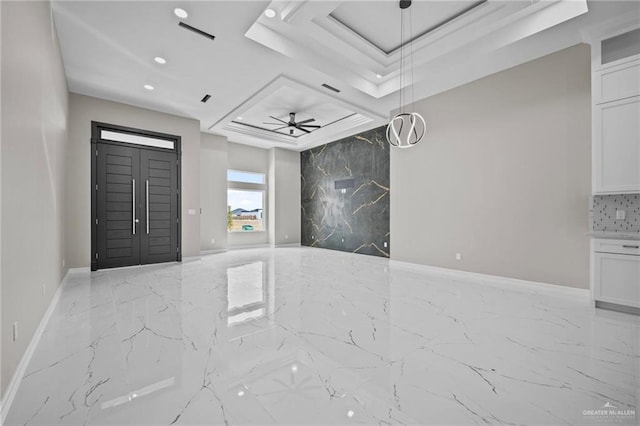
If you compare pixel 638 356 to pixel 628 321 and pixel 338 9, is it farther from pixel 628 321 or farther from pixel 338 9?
pixel 338 9

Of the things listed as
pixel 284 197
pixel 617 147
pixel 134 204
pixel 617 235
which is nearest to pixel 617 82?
pixel 617 147

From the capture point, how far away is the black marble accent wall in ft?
23.6

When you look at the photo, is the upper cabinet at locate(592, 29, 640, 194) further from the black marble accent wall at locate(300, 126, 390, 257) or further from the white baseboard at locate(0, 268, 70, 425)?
the white baseboard at locate(0, 268, 70, 425)

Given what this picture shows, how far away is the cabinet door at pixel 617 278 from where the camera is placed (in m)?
2.96

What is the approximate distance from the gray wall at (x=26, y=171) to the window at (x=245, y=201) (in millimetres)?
5312

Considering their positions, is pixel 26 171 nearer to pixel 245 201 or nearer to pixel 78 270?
pixel 78 270

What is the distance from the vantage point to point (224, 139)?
7887 mm

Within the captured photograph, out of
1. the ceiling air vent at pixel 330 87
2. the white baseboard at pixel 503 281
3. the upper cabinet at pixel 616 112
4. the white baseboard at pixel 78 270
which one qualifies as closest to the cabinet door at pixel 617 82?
the upper cabinet at pixel 616 112

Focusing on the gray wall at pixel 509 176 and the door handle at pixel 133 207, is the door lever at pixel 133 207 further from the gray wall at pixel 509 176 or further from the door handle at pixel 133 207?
the gray wall at pixel 509 176

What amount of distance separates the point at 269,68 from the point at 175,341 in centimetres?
382

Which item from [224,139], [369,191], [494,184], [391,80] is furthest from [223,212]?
[494,184]

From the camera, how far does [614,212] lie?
337 cm

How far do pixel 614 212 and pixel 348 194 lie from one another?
17.9ft

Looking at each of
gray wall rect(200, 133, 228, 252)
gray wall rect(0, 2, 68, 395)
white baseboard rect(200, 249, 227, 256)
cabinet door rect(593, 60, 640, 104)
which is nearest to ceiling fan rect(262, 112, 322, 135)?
gray wall rect(200, 133, 228, 252)
